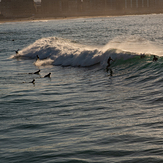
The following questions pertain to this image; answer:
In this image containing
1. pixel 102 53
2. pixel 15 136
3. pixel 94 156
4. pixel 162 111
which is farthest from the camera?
pixel 102 53

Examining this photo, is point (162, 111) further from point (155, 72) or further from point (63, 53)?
point (63, 53)

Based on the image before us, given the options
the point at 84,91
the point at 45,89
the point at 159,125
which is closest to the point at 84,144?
the point at 159,125

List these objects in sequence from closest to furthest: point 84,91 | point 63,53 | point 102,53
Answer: point 84,91
point 102,53
point 63,53

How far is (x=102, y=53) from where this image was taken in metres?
25.0

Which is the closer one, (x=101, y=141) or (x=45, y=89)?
(x=101, y=141)

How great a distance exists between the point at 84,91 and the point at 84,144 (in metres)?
6.69

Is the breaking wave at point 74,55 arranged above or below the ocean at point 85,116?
above

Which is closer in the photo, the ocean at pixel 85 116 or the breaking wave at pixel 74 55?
the ocean at pixel 85 116

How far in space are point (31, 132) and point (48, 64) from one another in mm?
17781

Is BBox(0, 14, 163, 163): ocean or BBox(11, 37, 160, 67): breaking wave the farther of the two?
BBox(11, 37, 160, 67): breaking wave

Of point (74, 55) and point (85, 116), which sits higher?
point (74, 55)

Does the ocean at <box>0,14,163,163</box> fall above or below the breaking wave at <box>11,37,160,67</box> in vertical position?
below

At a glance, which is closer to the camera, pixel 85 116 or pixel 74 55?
pixel 85 116

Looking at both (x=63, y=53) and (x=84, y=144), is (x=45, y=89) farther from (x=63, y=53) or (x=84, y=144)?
(x=63, y=53)
